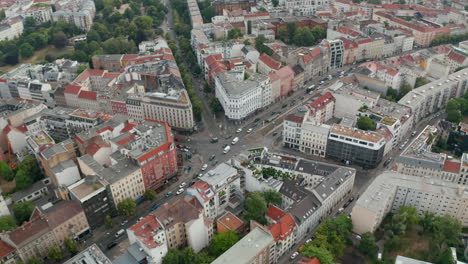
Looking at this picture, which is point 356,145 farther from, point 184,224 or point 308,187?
point 184,224

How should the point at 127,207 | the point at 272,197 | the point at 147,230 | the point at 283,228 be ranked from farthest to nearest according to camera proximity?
the point at 127,207 < the point at 272,197 < the point at 283,228 < the point at 147,230

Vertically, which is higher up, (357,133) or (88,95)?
(88,95)

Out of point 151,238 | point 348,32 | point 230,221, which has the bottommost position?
point 230,221

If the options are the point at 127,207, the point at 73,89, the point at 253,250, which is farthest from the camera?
the point at 73,89

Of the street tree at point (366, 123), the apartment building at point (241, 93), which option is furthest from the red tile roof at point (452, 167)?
the apartment building at point (241, 93)

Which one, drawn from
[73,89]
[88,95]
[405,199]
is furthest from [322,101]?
[73,89]

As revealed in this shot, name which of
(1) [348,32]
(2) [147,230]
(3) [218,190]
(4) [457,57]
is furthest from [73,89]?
(4) [457,57]

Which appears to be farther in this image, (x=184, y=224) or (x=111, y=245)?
(x=111, y=245)
